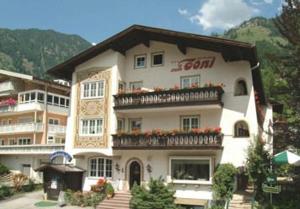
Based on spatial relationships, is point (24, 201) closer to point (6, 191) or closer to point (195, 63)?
point (6, 191)

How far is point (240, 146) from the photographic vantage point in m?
28.1

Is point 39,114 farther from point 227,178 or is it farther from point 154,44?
point 227,178

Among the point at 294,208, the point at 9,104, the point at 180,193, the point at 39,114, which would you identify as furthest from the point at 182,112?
the point at 9,104

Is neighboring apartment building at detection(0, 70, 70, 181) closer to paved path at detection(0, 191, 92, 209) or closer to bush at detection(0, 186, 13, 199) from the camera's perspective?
bush at detection(0, 186, 13, 199)

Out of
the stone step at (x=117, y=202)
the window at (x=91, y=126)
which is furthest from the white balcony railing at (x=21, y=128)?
the stone step at (x=117, y=202)

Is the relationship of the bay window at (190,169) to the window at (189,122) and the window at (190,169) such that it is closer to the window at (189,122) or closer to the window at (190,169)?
the window at (190,169)

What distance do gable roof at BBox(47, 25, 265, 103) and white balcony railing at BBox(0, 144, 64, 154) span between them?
23.9 ft

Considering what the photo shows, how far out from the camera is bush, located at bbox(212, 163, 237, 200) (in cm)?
2667

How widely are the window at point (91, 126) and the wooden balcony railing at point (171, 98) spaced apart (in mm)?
2123

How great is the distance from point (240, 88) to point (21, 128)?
88.6 ft

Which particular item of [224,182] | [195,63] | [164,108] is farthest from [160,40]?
[224,182]

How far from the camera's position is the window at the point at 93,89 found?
33.0 m

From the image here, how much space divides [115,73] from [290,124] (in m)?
13.8

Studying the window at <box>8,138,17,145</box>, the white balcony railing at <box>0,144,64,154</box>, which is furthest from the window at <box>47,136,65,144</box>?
the window at <box>8,138,17,145</box>
